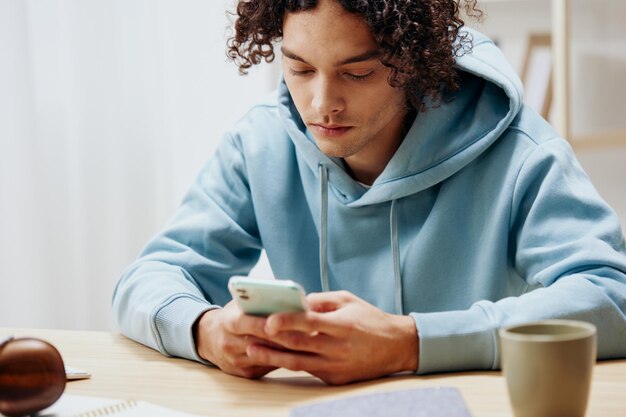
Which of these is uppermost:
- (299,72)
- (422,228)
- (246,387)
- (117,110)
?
(299,72)

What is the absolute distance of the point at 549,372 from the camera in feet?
2.58

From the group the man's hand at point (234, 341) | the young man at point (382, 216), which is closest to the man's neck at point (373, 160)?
the young man at point (382, 216)

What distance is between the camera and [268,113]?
5.37 ft

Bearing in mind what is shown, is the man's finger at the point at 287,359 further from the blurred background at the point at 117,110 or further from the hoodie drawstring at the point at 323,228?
the blurred background at the point at 117,110

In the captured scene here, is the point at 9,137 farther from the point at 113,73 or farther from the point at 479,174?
the point at 479,174

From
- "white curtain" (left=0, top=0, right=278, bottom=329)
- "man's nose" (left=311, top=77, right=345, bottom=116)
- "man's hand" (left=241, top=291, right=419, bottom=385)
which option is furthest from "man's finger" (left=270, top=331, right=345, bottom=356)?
"white curtain" (left=0, top=0, right=278, bottom=329)

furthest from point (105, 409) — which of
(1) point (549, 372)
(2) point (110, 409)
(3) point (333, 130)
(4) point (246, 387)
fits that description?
(3) point (333, 130)

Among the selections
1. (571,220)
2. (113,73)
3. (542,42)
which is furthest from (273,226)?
(542,42)

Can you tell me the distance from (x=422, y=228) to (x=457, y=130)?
165mm

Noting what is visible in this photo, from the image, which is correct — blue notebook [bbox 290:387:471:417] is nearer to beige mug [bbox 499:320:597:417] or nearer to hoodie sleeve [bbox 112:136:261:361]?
beige mug [bbox 499:320:597:417]

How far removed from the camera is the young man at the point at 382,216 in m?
1.09

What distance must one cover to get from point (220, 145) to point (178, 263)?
0.28 meters

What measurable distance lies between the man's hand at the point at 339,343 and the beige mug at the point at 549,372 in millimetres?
256

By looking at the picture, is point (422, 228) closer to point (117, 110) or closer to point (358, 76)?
point (358, 76)
